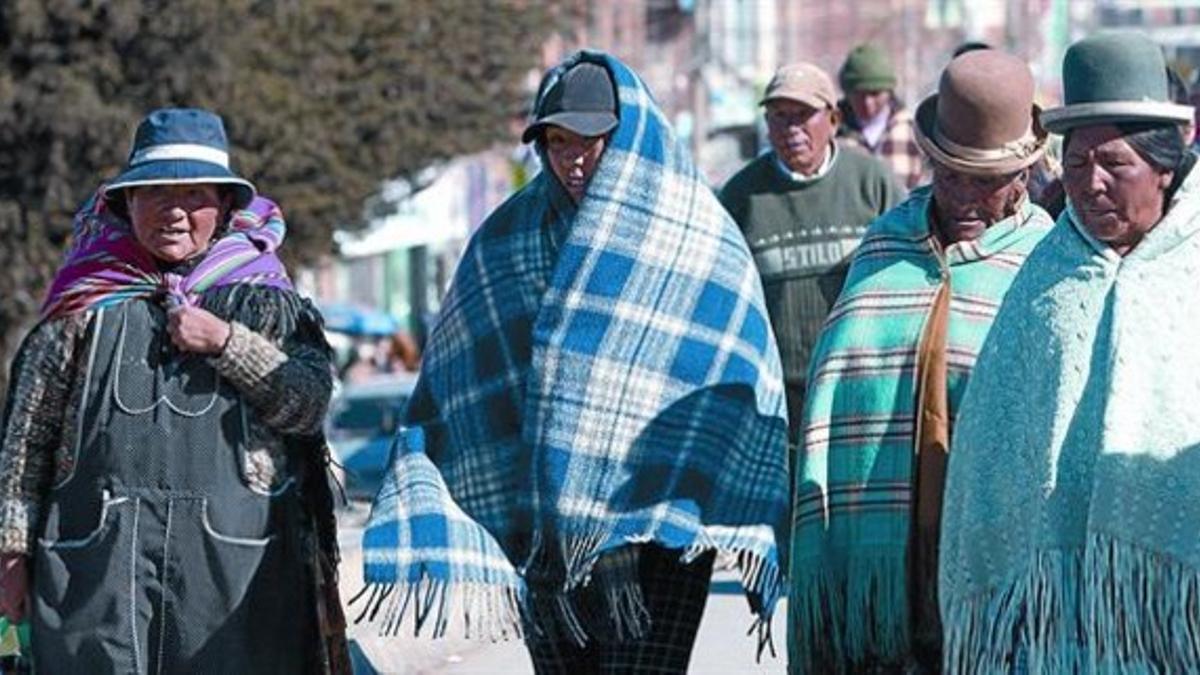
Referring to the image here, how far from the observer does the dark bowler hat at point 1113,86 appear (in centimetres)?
573

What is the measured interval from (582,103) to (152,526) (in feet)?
4.49

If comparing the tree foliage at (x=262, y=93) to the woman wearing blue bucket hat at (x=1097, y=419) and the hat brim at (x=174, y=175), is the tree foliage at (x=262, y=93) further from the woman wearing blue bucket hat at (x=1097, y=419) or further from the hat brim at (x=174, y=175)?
the woman wearing blue bucket hat at (x=1097, y=419)

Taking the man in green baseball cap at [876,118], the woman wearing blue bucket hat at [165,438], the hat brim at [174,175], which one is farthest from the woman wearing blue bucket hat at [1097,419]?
the man in green baseball cap at [876,118]

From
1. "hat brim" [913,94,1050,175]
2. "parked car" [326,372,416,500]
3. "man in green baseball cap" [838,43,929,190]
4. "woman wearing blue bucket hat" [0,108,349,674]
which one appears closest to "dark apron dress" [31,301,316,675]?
"woman wearing blue bucket hat" [0,108,349,674]

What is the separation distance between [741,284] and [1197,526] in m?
1.85

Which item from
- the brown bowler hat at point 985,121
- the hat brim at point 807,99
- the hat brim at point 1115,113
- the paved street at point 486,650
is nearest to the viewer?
the hat brim at point 1115,113

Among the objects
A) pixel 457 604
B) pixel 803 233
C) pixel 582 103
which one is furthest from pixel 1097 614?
pixel 803 233

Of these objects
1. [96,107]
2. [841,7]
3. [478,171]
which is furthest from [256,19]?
[841,7]

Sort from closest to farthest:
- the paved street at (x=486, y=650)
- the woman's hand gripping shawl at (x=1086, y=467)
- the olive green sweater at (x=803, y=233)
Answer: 1. the woman's hand gripping shawl at (x=1086, y=467)
2. the paved street at (x=486, y=650)
3. the olive green sweater at (x=803, y=233)

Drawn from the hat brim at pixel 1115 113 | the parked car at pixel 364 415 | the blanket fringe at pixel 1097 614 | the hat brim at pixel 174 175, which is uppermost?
the hat brim at pixel 1115 113

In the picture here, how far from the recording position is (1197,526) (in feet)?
18.4

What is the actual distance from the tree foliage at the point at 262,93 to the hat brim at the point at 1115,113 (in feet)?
81.7

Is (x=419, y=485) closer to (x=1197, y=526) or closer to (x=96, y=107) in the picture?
(x=1197, y=526)

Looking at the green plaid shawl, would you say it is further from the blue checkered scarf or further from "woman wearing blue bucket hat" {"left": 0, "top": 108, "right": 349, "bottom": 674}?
"woman wearing blue bucket hat" {"left": 0, "top": 108, "right": 349, "bottom": 674}
